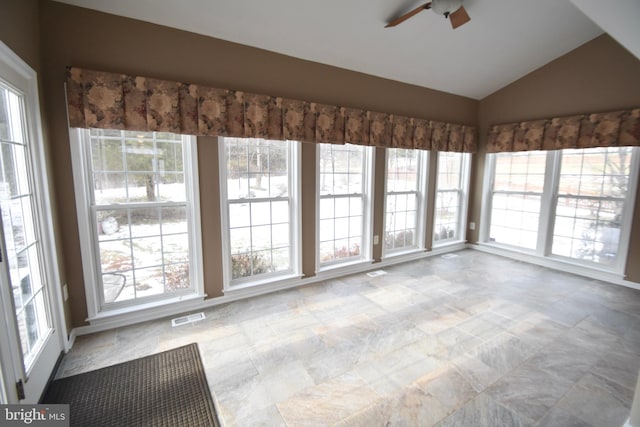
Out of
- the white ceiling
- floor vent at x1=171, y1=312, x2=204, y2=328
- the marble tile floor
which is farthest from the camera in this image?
floor vent at x1=171, y1=312, x2=204, y2=328

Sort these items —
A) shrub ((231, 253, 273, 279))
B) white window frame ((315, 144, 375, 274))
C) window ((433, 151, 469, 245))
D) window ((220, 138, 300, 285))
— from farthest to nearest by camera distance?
window ((433, 151, 469, 245)) → white window frame ((315, 144, 375, 274)) → shrub ((231, 253, 273, 279)) → window ((220, 138, 300, 285))

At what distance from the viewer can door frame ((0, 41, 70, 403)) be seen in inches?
59.1

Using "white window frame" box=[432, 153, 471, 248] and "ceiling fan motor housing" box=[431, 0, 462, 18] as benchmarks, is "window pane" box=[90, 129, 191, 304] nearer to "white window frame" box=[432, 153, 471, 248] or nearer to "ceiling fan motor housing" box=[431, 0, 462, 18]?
"ceiling fan motor housing" box=[431, 0, 462, 18]

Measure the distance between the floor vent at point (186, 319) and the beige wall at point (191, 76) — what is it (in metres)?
0.30

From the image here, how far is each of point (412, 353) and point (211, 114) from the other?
9.00 ft

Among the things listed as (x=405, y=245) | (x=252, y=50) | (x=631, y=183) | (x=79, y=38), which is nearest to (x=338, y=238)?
(x=405, y=245)

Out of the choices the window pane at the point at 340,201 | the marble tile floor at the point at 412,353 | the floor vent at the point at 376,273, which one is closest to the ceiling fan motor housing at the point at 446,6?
the window pane at the point at 340,201

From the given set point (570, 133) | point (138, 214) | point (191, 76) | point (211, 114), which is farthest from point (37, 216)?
point (570, 133)

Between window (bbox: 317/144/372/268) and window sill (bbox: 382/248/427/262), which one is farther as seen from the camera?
window sill (bbox: 382/248/427/262)

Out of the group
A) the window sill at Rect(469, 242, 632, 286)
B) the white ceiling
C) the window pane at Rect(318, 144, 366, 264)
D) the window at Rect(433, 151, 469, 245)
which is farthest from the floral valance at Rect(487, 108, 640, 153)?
the window pane at Rect(318, 144, 366, 264)

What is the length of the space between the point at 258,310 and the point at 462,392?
193cm

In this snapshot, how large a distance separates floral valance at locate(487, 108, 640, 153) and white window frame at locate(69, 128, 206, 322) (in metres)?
4.55

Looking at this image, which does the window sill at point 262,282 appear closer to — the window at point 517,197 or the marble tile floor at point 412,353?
the marble tile floor at point 412,353

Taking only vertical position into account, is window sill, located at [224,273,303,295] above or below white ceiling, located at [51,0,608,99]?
below
